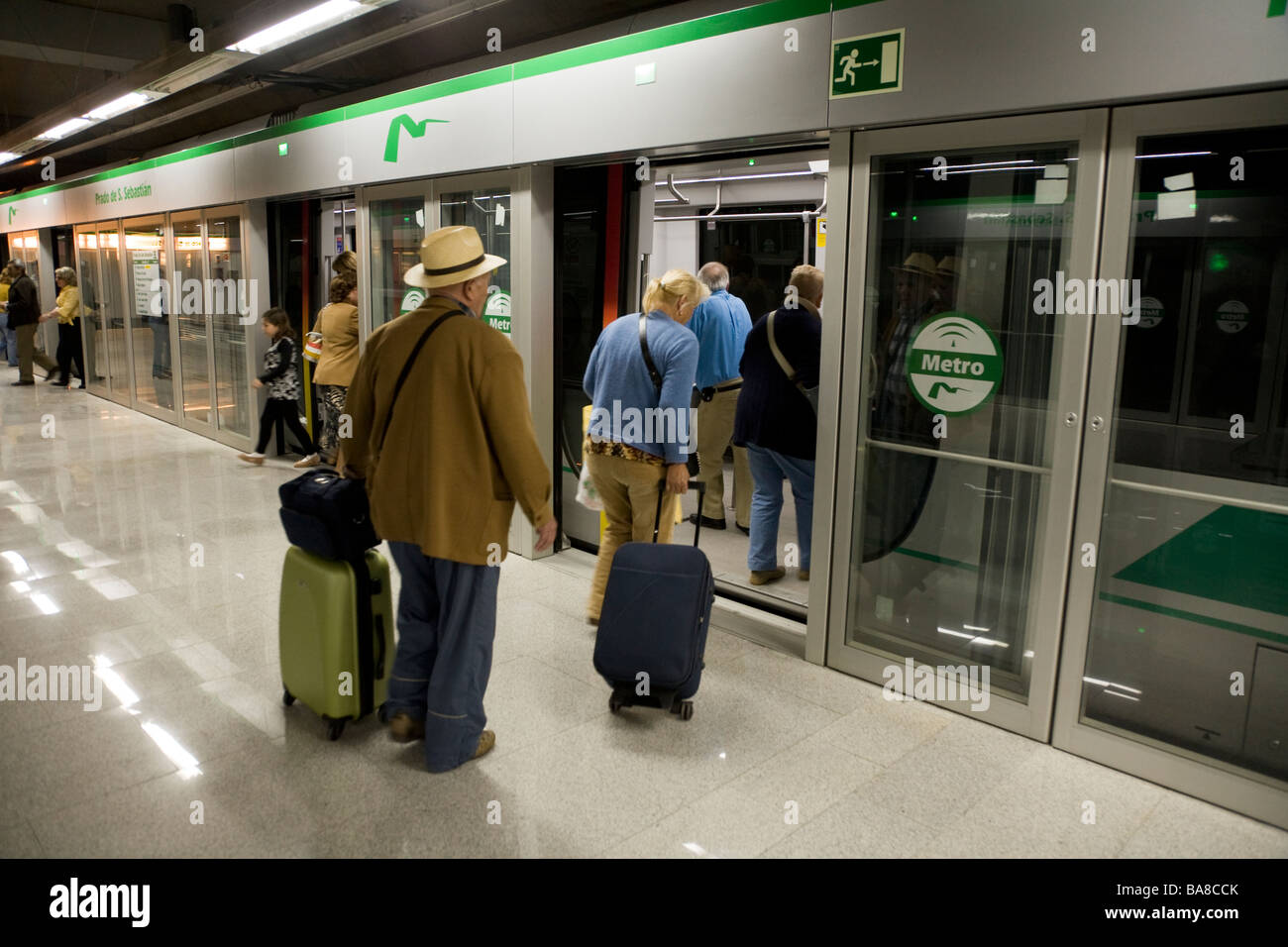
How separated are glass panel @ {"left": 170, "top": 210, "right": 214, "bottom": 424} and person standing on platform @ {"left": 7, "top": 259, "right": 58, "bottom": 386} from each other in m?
3.84

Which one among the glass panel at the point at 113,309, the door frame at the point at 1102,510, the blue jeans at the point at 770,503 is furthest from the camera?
the glass panel at the point at 113,309

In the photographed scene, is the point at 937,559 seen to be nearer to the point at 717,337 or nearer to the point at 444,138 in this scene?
the point at 717,337

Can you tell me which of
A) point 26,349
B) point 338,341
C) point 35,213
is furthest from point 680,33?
point 35,213

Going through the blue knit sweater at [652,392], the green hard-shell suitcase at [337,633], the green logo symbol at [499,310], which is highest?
the green logo symbol at [499,310]

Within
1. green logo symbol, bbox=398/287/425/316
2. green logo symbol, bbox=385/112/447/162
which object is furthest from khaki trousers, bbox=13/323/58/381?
green logo symbol, bbox=385/112/447/162

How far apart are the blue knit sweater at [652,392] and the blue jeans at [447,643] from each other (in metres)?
1.11

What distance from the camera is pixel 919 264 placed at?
11.6 feet

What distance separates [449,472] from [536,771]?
103 centimetres

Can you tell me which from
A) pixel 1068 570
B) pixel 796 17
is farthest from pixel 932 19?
pixel 1068 570

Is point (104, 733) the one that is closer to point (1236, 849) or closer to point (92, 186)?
point (1236, 849)

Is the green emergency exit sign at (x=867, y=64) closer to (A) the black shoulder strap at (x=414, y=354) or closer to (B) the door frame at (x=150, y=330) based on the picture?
(A) the black shoulder strap at (x=414, y=354)

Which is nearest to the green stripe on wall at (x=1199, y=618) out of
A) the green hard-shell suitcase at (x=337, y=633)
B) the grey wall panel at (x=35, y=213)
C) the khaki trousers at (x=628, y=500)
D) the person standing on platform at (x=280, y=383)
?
the khaki trousers at (x=628, y=500)

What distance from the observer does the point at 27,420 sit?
9.73 m

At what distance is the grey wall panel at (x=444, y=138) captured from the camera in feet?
16.7
